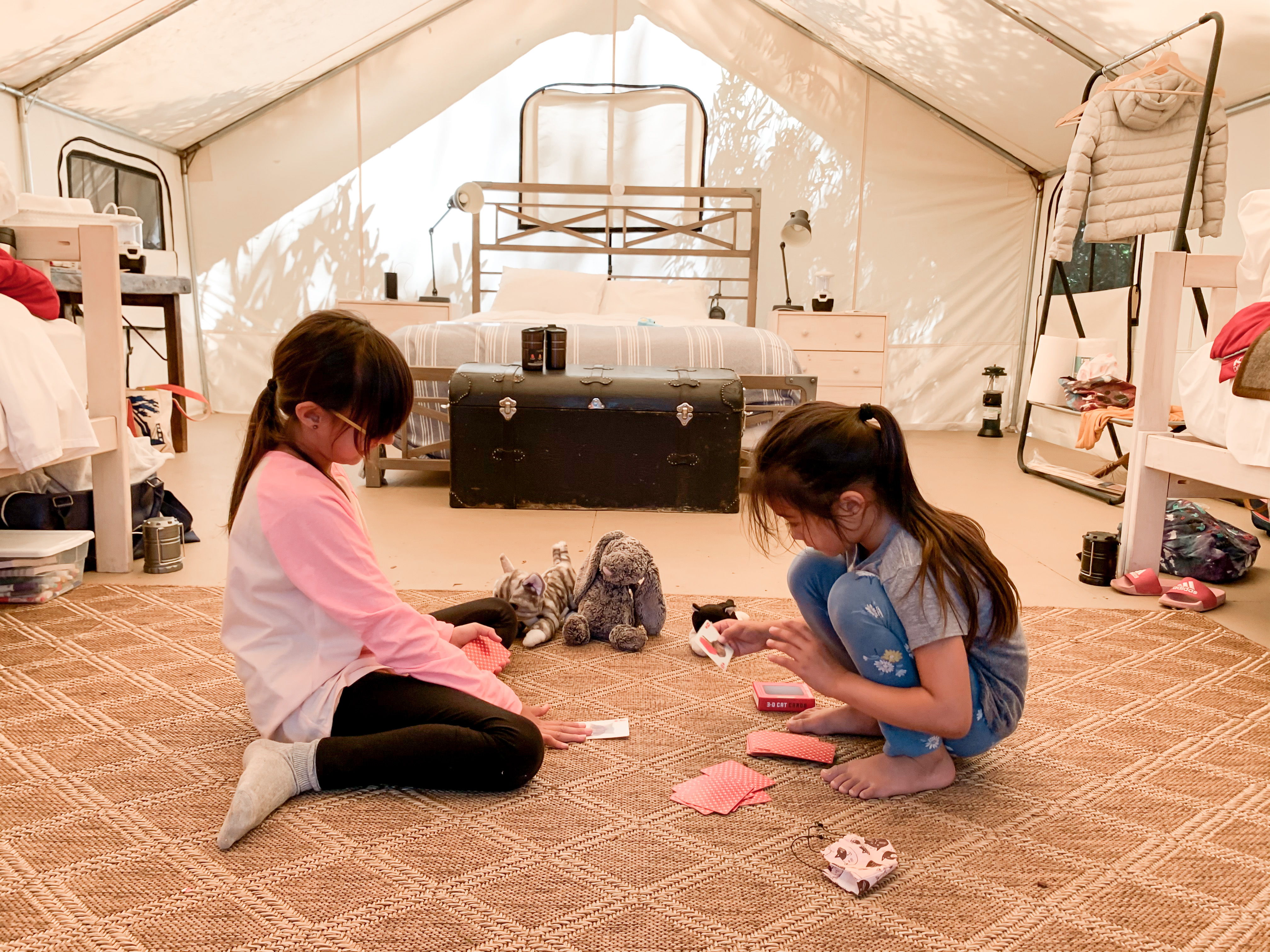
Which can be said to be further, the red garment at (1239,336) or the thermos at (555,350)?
the thermos at (555,350)

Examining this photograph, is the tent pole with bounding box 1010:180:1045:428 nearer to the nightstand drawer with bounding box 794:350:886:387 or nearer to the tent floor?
the nightstand drawer with bounding box 794:350:886:387

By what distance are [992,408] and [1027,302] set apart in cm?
74

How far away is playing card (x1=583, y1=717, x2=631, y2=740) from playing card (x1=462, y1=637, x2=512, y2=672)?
0.86 feet

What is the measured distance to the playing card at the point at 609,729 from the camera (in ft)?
4.76

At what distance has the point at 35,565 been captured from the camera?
205 cm

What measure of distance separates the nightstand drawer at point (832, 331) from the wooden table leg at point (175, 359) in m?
3.00

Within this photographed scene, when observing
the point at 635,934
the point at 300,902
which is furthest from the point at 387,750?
the point at 635,934

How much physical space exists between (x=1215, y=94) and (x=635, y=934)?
359 centimetres

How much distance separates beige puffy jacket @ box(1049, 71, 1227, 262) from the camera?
11.0 feet

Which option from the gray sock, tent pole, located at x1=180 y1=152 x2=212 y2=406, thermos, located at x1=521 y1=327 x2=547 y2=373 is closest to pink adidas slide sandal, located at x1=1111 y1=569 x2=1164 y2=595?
thermos, located at x1=521 y1=327 x2=547 y2=373

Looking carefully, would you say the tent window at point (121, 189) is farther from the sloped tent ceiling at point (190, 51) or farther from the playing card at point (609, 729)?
the playing card at point (609, 729)

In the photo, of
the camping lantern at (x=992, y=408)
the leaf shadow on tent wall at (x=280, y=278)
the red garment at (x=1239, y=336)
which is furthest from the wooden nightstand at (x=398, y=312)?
the red garment at (x=1239, y=336)

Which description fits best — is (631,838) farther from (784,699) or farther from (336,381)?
(336,381)

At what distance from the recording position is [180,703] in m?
1.56
